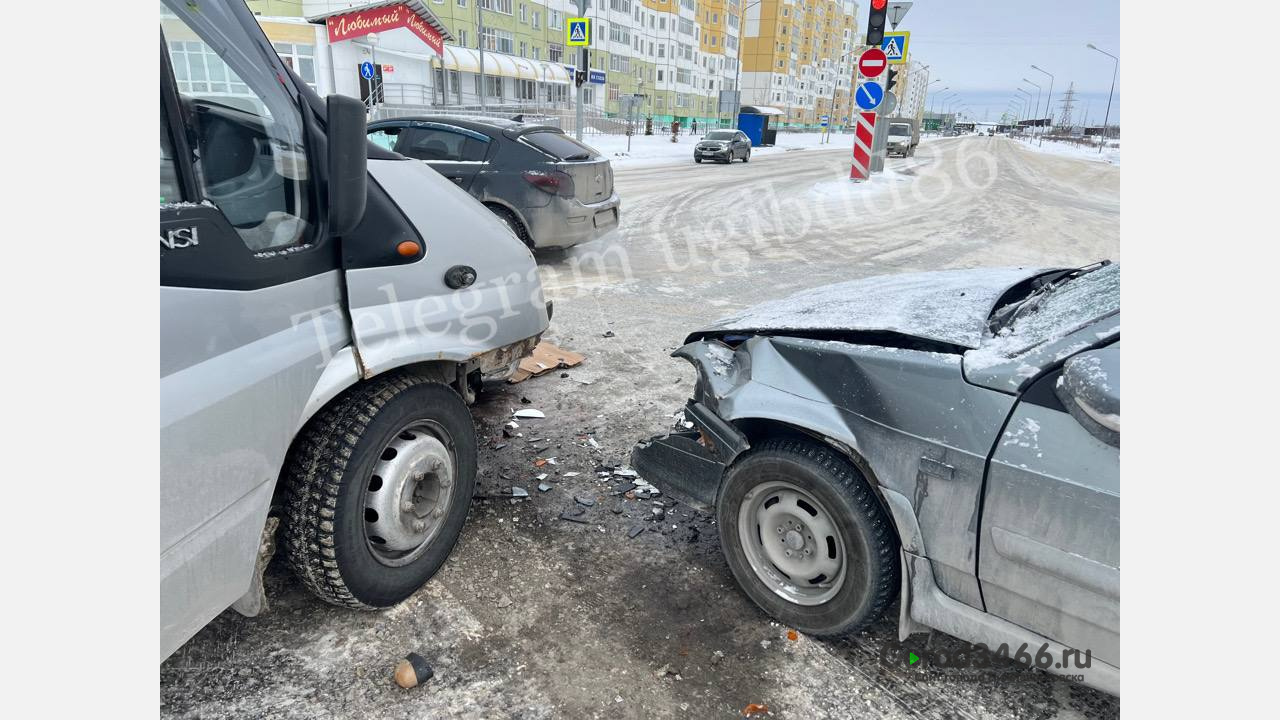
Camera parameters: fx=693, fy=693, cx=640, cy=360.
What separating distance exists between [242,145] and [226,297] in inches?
21.3

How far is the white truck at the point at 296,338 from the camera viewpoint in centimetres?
194

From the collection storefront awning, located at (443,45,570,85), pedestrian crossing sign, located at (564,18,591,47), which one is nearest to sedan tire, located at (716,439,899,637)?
pedestrian crossing sign, located at (564,18,591,47)

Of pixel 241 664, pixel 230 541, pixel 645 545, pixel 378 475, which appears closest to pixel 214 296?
pixel 230 541

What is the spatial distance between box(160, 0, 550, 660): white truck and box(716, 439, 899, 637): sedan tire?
127 cm

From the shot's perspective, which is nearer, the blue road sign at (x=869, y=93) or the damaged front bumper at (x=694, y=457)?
the damaged front bumper at (x=694, y=457)

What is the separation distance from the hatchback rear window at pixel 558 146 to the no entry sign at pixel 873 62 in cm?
1226

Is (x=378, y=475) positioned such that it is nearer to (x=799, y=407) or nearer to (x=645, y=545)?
(x=645, y=545)

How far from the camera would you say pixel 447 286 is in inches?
118

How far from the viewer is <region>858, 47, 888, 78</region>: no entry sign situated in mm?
18406

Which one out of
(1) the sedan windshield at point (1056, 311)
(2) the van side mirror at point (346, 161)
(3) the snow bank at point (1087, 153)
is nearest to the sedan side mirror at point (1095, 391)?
(1) the sedan windshield at point (1056, 311)

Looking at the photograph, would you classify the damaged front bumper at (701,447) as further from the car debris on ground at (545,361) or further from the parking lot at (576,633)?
the car debris on ground at (545,361)

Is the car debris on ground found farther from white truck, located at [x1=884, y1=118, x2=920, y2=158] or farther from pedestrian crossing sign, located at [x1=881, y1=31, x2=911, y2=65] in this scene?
white truck, located at [x1=884, y1=118, x2=920, y2=158]

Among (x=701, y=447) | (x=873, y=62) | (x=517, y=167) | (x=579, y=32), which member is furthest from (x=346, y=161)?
(x=579, y=32)

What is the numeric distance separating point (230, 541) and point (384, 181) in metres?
1.60
